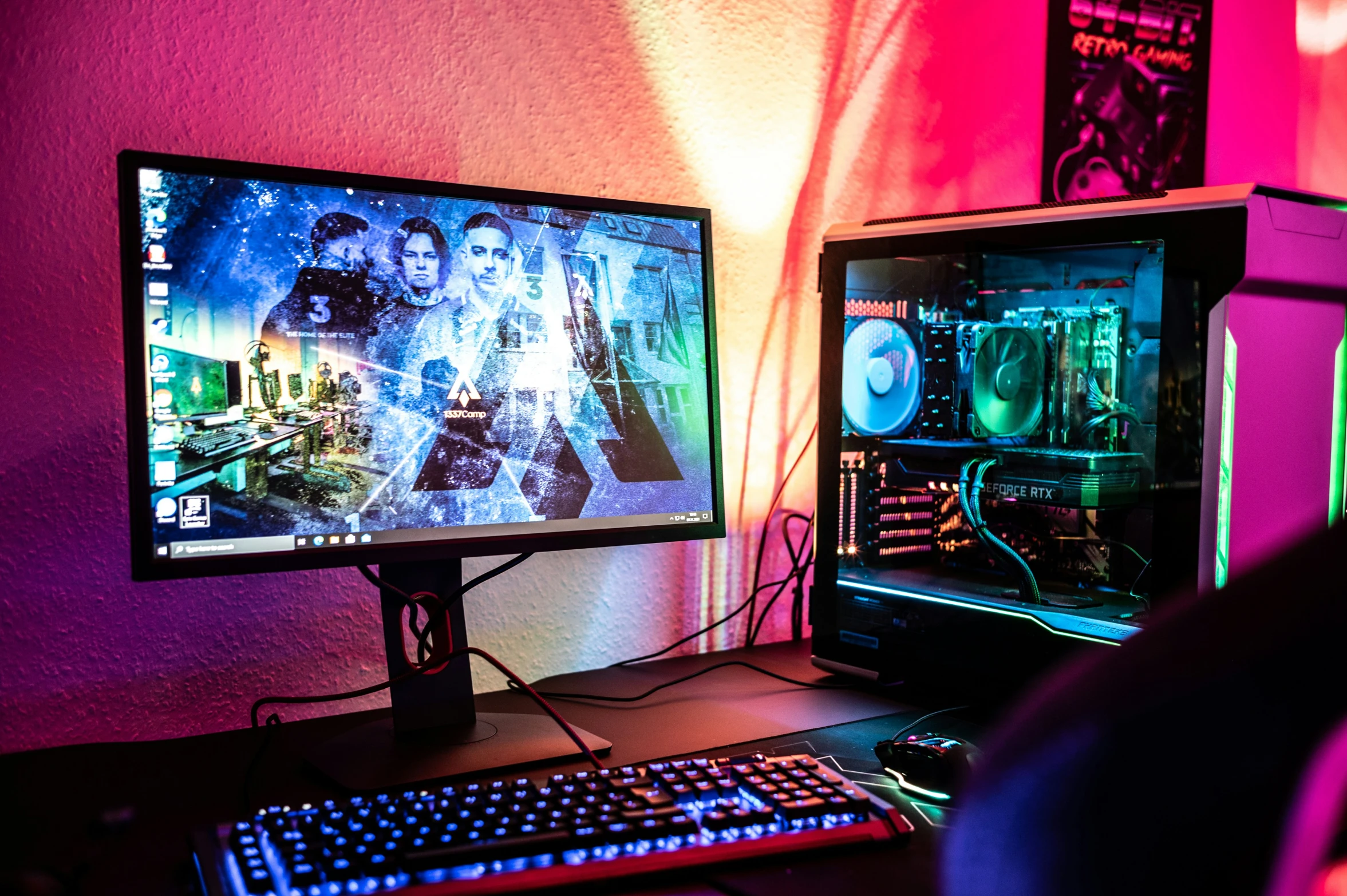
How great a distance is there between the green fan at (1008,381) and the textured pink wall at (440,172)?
0.97ft

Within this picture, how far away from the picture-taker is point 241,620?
99 centimetres

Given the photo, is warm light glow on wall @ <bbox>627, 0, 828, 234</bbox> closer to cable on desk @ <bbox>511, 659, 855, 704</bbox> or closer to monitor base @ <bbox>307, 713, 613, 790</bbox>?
cable on desk @ <bbox>511, 659, 855, 704</bbox>

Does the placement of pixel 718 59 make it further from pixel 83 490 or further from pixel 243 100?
pixel 83 490

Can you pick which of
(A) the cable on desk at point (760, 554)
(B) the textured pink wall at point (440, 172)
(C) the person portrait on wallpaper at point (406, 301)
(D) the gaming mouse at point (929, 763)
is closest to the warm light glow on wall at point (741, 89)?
(B) the textured pink wall at point (440, 172)

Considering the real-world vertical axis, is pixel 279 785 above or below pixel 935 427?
below

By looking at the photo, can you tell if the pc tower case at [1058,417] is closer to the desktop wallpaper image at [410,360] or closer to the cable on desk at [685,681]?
the cable on desk at [685,681]

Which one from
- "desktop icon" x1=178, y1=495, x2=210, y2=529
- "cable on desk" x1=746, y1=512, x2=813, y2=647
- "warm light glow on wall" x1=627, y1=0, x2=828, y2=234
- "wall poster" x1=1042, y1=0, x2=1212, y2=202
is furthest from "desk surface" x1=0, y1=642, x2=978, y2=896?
"wall poster" x1=1042, y1=0, x2=1212, y2=202

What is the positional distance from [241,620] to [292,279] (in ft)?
1.24

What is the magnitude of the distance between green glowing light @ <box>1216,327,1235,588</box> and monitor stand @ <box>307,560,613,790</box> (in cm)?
59

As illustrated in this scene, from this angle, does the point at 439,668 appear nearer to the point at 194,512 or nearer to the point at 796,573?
the point at 194,512

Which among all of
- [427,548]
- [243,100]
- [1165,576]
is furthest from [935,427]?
[243,100]

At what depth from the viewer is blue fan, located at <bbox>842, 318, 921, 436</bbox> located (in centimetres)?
117

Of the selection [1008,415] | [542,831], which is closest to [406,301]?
[542,831]

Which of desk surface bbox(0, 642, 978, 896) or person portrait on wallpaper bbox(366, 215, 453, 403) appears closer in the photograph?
desk surface bbox(0, 642, 978, 896)
